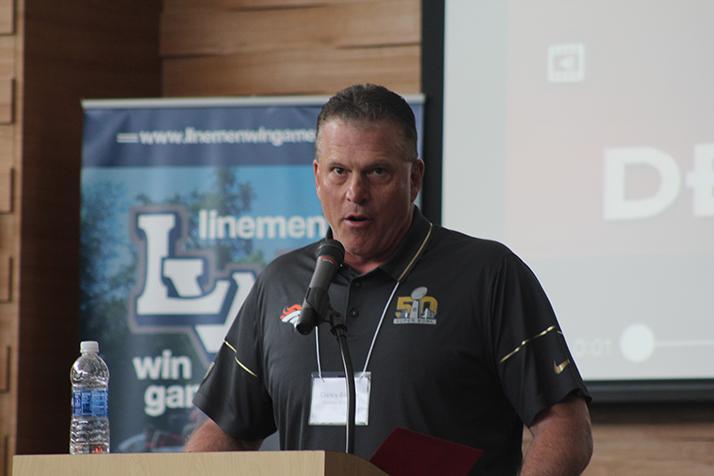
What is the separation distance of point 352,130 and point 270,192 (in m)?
2.38

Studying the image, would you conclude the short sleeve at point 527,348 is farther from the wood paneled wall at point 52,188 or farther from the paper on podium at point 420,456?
the wood paneled wall at point 52,188

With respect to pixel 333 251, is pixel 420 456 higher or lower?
lower

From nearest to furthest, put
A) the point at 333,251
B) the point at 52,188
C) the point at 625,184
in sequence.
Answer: the point at 333,251 → the point at 625,184 → the point at 52,188

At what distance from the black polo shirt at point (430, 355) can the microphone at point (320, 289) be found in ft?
0.97

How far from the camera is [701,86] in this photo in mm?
4719

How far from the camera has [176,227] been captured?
16.7ft

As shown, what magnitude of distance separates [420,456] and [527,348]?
0.45 meters

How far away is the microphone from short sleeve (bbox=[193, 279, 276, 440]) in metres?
0.47

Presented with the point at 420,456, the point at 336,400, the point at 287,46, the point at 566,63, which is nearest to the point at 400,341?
the point at 336,400

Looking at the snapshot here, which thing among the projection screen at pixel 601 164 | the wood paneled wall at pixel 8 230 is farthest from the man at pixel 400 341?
the wood paneled wall at pixel 8 230

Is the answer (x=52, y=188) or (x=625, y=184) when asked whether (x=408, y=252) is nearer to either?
(x=625, y=184)

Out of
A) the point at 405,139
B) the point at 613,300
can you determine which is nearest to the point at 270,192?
the point at 613,300

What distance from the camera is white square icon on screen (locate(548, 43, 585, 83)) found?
16.1 feet

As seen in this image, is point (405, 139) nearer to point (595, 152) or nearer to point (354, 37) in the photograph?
point (595, 152)
